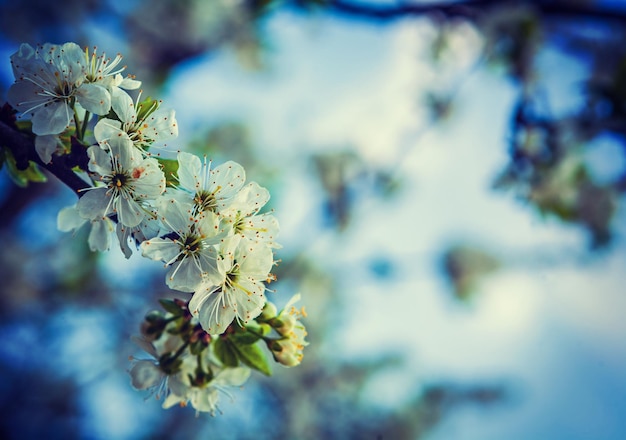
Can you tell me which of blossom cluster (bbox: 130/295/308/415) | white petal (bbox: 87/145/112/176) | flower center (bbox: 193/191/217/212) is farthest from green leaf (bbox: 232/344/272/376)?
white petal (bbox: 87/145/112/176)

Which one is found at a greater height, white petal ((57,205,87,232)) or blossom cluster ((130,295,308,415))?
white petal ((57,205,87,232))

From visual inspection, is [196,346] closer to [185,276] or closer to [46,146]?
[185,276]

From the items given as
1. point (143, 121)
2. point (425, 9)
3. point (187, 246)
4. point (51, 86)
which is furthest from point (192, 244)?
point (425, 9)

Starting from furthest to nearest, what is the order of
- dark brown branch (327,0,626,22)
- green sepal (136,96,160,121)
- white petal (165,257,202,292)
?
dark brown branch (327,0,626,22) < green sepal (136,96,160,121) < white petal (165,257,202,292)

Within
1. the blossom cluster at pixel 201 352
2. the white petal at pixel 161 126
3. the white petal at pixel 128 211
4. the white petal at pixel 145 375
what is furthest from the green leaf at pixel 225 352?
the white petal at pixel 161 126

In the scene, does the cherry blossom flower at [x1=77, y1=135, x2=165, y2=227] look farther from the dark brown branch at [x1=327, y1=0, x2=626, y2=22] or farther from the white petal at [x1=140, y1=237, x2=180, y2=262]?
the dark brown branch at [x1=327, y1=0, x2=626, y2=22]

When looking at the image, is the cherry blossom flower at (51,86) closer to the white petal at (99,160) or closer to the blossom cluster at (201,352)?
the white petal at (99,160)
